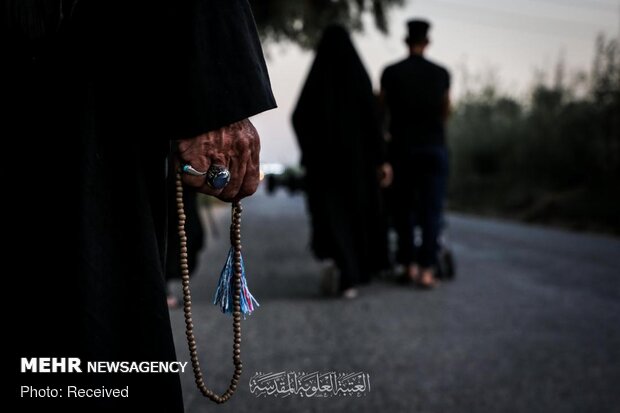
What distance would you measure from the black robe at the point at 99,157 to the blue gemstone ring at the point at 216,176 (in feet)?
0.29

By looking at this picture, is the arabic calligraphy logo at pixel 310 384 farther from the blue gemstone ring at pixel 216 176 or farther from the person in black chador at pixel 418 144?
the person in black chador at pixel 418 144

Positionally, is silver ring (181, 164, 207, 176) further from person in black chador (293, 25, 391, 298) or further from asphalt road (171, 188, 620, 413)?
person in black chador (293, 25, 391, 298)

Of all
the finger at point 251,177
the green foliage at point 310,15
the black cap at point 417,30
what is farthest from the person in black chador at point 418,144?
the green foliage at point 310,15

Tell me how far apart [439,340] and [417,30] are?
2862 mm

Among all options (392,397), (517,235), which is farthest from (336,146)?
(517,235)

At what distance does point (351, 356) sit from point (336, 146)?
2.25 metres

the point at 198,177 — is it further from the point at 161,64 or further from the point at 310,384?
the point at 310,384

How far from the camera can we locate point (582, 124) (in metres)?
15.2

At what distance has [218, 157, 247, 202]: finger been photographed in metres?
1.46

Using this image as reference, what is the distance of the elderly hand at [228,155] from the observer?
144 centimetres

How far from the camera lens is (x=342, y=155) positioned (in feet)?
17.7

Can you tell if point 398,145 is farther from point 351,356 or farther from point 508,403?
point 508,403

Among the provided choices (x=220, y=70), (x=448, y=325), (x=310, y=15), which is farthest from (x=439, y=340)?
(x=310, y=15)

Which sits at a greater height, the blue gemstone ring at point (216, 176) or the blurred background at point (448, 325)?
the blue gemstone ring at point (216, 176)
